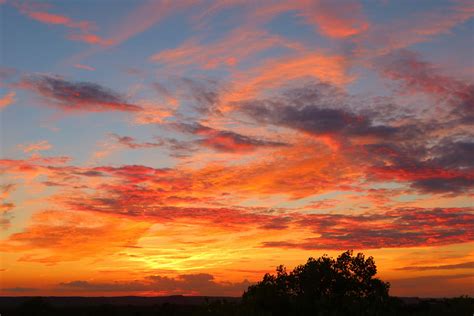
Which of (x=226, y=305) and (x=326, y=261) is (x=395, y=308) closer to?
(x=326, y=261)

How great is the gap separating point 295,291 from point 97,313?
3384 inches

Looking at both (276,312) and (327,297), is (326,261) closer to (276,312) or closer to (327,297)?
(327,297)

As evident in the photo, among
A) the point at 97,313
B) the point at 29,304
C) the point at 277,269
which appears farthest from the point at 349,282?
the point at 97,313

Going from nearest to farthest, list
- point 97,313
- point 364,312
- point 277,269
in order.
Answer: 1. point 364,312
2. point 277,269
3. point 97,313

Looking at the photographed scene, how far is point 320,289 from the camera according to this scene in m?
46.2

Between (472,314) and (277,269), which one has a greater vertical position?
(277,269)

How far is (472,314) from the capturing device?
140 ft

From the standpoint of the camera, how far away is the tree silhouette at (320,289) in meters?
44.1

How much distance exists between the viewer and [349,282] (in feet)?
153

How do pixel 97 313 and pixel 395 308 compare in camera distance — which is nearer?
pixel 395 308

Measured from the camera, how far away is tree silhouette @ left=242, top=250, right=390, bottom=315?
4412 cm

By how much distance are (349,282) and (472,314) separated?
32.2ft

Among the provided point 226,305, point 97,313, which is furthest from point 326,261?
point 97,313

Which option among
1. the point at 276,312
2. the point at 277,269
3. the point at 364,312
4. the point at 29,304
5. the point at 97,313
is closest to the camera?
the point at 364,312
